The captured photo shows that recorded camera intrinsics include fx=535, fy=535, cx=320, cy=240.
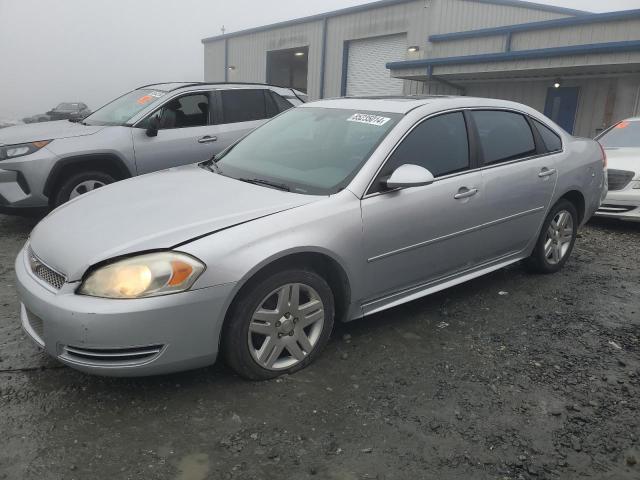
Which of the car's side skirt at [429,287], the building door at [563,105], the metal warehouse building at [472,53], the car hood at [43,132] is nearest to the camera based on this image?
the car's side skirt at [429,287]

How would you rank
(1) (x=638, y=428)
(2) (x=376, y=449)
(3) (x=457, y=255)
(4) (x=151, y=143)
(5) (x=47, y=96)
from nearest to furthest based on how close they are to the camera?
(2) (x=376, y=449) < (1) (x=638, y=428) < (3) (x=457, y=255) < (4) (x=151, y=143) < (5) (x=47, y=96)

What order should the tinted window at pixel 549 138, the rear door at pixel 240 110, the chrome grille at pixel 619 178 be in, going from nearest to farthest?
the tinted window at pixel 549 138 → the rear door at pixel 240 110 → the chrome grille at pixel 619 178

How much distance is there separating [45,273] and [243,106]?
4494 millimetres

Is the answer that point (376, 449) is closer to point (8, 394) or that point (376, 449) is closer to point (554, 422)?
point (554, 422)

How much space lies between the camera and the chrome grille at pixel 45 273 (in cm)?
266

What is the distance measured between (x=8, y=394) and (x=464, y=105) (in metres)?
3.44

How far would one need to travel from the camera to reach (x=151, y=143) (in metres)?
6.00

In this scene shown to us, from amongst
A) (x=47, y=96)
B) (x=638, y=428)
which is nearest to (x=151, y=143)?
(x=638, y=428)

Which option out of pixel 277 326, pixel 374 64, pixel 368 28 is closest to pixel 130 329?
pixel 277 326

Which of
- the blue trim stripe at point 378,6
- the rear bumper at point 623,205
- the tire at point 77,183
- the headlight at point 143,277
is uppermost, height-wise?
the blue trim stripe at point 378,6

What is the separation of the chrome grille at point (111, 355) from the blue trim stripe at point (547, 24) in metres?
13.0

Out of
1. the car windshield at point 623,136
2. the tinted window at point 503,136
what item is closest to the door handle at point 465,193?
the tinted window at point 503,136

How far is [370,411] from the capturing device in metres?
2.74

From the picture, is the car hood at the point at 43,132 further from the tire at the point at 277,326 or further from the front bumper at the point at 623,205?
the front bumper at the point at 623,205
